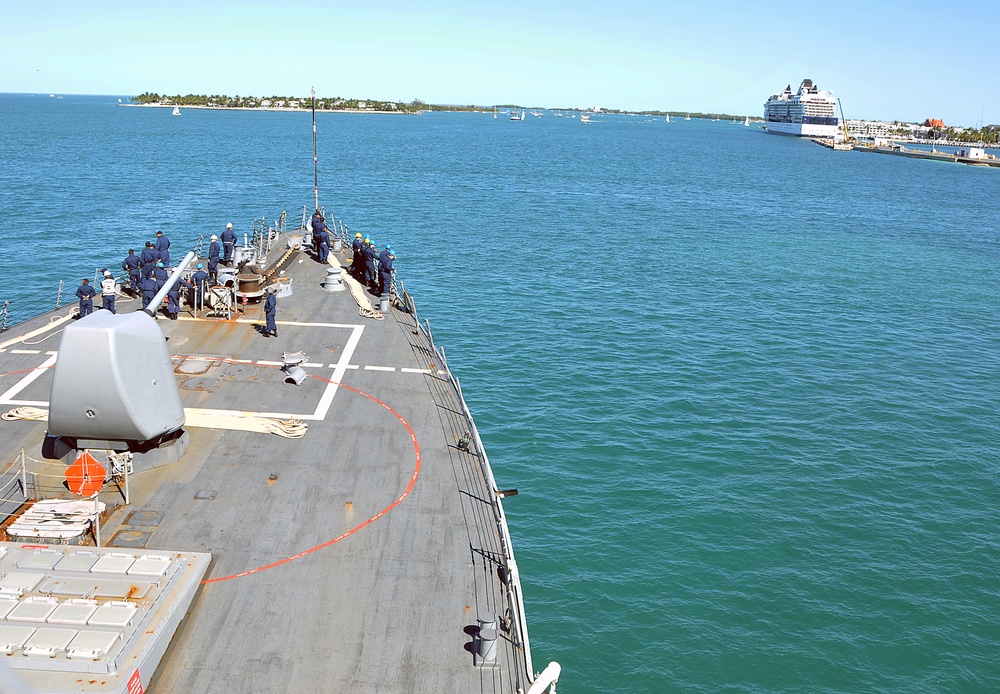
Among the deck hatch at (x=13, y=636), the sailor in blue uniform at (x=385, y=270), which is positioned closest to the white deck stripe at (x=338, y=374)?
the sailor in blue uniform at (x=385, y=270)

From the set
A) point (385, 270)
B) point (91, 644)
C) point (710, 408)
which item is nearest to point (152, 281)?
point (385, 270)

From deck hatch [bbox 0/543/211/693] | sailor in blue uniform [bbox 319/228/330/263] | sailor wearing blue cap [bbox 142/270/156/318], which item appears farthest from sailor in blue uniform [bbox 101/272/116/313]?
deck hatch [bbox 0/543/211/693]

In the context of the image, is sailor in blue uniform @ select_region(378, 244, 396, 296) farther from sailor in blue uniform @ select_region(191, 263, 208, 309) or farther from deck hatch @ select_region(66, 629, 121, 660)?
deck hatch @ select_region(66, 629, 121, 660)

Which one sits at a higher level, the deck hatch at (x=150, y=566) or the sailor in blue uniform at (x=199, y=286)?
the sailor in blue uniform at (x=199, y=286)

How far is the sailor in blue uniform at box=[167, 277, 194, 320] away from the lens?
28.7m

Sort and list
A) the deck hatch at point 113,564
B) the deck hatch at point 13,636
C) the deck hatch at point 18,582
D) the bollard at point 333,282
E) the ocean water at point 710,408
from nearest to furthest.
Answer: the deck hatch at point 13,636
the deck hatch at point 18,582
the deck hatch at point 113,564
the ocean water at point 710,408
the bollard at point 333,282

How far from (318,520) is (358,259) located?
820 inches

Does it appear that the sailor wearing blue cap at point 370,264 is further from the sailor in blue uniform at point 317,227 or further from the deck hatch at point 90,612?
the deck hatch at point 90,612

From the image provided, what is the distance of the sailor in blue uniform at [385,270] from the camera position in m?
31.8

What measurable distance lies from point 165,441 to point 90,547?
5000mm

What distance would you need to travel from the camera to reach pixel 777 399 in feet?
118

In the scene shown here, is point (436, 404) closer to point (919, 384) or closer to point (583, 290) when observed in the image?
point (919, 384)

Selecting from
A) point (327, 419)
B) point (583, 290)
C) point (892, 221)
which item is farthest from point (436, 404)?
point (892, 221)

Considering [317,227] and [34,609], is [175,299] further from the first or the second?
[34,609]
